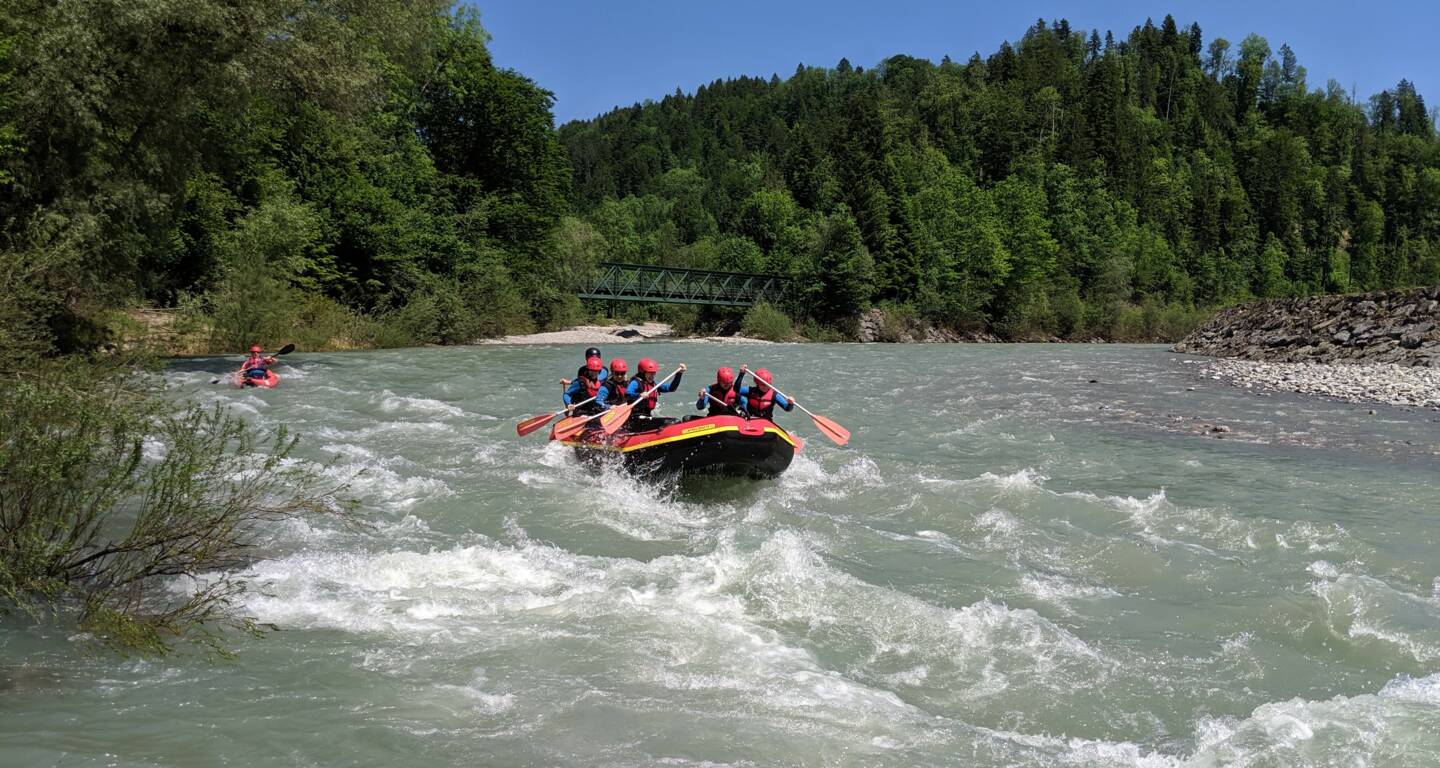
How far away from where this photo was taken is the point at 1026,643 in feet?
19.8

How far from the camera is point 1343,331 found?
2809 cm

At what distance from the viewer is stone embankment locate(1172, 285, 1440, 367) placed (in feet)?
82.2

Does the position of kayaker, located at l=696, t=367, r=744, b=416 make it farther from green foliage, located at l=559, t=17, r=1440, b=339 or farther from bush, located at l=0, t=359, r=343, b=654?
green foliage, located at l=559, t=17, r=1440, b=339

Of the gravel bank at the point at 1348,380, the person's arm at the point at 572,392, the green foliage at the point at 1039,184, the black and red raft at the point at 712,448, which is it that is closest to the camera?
the black and red raft at the point at 712,448

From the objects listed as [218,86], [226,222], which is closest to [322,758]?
→ [218,86]

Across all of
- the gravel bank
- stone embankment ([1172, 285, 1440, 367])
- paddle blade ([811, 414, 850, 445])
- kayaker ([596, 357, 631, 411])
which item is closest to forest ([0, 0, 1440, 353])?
kayaker ([596, 357, 631, 411])

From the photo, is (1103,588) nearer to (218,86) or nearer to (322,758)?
(322,758)

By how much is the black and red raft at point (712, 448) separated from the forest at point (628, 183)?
540 cm

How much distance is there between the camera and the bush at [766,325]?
2056 inches

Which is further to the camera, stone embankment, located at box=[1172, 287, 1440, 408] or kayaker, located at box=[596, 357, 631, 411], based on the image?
stone embankment, located at box=[1172, 287, 1440, 408]

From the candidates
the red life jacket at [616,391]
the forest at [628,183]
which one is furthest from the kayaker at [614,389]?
the forest at [628,183]

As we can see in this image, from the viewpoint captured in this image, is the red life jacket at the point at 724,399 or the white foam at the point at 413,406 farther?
the white foam at the point at 413,406

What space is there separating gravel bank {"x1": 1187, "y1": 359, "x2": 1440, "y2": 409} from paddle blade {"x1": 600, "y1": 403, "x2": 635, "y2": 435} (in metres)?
15.8

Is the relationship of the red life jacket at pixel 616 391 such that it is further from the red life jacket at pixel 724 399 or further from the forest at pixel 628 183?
the forest at pixel 628 183
